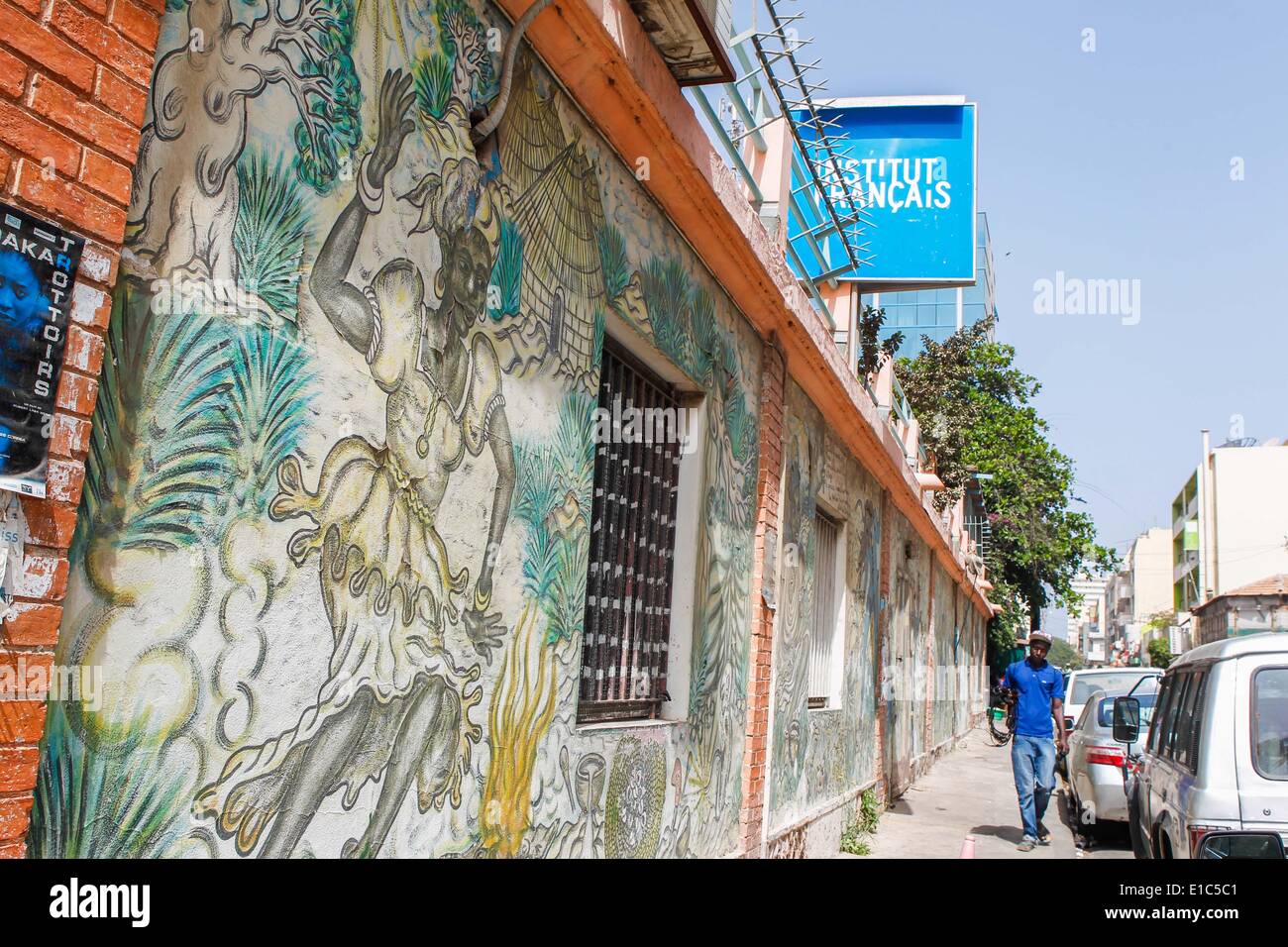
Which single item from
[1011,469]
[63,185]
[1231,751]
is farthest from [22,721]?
[1011,469]

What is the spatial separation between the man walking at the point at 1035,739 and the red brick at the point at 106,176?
8588mm

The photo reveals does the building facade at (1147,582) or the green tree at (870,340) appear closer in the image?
the green tree at (870,340)

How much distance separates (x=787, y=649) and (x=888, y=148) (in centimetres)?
599

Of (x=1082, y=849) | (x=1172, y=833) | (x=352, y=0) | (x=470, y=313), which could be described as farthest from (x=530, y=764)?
(x=1082, y=849)

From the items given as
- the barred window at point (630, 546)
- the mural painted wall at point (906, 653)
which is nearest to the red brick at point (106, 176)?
the barred window at point (630, 546)

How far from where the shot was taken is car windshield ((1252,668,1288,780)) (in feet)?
12.9

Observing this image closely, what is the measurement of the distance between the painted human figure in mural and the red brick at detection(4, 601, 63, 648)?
601 mm

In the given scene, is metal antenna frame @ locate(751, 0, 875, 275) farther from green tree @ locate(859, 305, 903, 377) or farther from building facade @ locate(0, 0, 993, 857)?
green tree @ locate(859, 305, 903, 377)

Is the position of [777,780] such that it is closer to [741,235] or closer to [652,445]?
[652,445]

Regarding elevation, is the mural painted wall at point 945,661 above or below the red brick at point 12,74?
below

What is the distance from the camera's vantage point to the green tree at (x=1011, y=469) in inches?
1076

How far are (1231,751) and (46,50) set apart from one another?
445cm

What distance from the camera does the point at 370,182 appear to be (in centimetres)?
286

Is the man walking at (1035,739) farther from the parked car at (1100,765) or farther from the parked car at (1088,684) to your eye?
the parked car at (1088,684)
